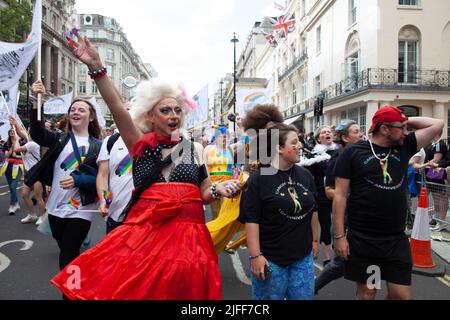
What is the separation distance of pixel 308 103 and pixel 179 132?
2960 cm

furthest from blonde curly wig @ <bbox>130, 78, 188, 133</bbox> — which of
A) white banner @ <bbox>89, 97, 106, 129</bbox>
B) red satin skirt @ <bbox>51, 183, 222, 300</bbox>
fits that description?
white banner @ <bbox>89, 97, 106, 129</bbox>

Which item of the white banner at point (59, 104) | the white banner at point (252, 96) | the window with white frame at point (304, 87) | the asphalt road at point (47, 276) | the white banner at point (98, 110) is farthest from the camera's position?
the window with white frame at point (304, 87)

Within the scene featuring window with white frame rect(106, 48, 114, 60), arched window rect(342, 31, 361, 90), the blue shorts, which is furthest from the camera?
window with white frame rect(106, 48, 114, 60)

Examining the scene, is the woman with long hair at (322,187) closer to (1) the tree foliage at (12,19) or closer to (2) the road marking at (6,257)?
(2) the road marking at (6,257)

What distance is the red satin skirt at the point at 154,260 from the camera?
6.84 ft

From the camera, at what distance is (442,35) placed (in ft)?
64.1

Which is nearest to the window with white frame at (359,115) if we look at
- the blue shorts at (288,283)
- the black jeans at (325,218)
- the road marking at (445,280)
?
the black jeans at (325,218)

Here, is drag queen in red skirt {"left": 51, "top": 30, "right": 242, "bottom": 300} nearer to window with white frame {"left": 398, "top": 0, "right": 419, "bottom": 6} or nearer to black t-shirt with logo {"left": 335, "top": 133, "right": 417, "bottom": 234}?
black t-shirt with logo {"left": 335, "top": 133, "right": 417, "bottom": 234}

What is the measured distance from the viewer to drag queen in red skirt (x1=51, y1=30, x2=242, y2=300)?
210 cm

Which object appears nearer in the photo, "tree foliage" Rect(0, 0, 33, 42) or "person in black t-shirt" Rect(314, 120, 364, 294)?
"person in black t-shirt" Rect(314, 120, 364, 294)

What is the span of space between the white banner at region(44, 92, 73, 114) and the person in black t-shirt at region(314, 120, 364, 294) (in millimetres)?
11973

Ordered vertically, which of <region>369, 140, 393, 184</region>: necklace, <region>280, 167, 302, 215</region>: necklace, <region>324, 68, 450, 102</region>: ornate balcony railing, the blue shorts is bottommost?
the blue shorts

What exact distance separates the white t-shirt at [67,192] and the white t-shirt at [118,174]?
0.19 metres

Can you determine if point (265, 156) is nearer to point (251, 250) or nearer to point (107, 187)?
point (251, 250)
